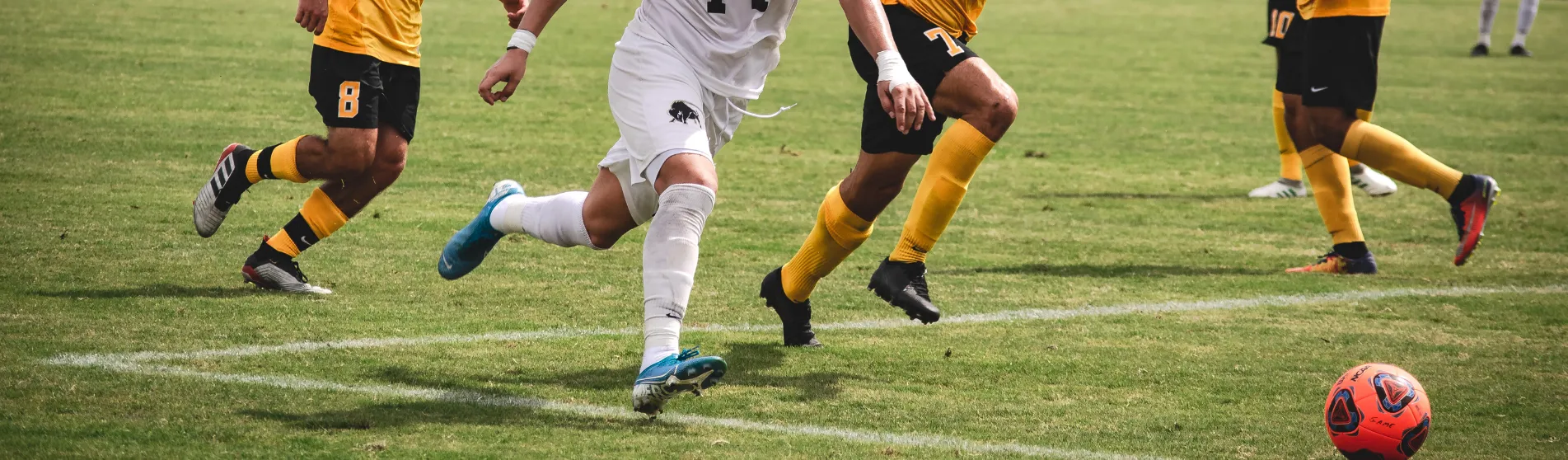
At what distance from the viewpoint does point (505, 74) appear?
494 centimetres

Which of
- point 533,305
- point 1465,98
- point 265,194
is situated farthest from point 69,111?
point 1465,98

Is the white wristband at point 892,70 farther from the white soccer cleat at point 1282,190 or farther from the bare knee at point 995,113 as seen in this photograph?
the white soccer cleat at point 1282,190

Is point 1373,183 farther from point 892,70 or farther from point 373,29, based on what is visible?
point 373,29

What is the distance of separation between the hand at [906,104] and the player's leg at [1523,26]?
2174 cm

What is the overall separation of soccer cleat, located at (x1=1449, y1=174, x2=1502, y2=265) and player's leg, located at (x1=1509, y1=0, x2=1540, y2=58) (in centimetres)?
1863

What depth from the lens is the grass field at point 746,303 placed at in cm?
451

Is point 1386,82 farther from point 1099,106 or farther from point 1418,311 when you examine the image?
point 1418,311

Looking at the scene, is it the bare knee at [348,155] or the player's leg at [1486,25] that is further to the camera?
the player's leg at [1486,25]

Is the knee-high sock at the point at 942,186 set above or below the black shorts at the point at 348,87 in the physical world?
below

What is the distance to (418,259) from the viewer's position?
7.16m

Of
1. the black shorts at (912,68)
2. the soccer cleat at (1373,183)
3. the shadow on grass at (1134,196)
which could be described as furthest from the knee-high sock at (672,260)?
the soccer cleat at (1373,183)

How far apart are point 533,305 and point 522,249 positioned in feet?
4.19

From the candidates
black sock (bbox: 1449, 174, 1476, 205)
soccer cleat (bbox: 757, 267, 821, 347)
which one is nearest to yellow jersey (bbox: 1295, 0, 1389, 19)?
black sock (bbox: 1449, 174, 1476, 205)

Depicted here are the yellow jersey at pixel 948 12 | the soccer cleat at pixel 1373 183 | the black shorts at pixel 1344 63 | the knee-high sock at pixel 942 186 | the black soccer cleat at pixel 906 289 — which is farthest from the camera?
the soccer cleat at pixel 1373 183
